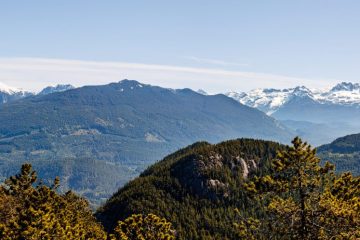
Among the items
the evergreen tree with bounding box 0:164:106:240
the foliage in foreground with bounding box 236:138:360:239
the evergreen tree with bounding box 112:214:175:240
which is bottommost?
the evergreen tree with bounding box 0:164:106:240

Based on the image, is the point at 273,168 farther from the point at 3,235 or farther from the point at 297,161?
the point at 3,235

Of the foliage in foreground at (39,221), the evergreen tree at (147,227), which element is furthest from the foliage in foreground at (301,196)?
the foliage in foreground at (39,221)

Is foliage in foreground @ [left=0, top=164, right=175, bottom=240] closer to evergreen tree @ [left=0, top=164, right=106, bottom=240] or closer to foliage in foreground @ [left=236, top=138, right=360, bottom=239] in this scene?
evergreen tree @ [left=0, top=164, right=106, bottom=240]

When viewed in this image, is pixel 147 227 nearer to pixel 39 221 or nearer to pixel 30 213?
pixel 39 221

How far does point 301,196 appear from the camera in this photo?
42.4 metres

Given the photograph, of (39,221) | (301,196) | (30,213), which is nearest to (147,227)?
(301,196)

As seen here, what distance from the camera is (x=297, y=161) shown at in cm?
4200

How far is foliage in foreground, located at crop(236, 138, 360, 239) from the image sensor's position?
41.2m

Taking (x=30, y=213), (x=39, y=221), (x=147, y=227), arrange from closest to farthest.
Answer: (x=147, y=227) → (x=39, y=221) → (x=30, y=213)

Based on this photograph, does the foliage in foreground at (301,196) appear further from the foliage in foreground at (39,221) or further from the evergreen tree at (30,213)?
the evergreen tree at (30,213)

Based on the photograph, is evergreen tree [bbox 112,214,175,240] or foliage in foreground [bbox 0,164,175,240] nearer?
evergreen tree [bbox 112,214,175,240]

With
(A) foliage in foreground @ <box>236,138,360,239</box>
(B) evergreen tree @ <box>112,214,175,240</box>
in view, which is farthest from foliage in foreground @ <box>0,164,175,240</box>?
(A) foliage in foreground @ <box>236,138,360,239</box>

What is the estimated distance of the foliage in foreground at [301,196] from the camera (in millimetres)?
41188

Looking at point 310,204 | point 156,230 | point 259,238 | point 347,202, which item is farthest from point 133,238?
point 347,202
